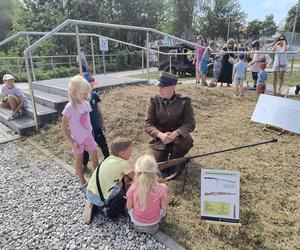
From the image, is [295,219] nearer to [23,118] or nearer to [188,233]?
[188,233]

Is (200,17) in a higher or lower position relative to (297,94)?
higher

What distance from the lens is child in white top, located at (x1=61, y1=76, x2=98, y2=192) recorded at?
3055mm

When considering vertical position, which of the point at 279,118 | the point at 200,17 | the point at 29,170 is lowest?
the point at 29,170

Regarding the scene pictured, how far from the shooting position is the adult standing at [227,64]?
8602 mm

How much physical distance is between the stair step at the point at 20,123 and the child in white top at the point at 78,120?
245 centimetres

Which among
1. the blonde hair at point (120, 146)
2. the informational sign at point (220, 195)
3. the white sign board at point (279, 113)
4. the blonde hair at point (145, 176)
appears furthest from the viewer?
the white sign board at point (279, 113)

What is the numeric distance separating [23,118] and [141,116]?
2573 millimetres

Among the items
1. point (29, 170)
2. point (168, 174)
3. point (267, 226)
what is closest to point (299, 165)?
point (267, 226)

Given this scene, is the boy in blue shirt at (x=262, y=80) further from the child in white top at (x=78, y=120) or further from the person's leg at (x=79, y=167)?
the person's leg at (x=79, y=167)

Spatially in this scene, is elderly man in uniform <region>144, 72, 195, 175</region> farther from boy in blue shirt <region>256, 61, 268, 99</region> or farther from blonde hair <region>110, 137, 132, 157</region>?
boy in blue shirt <region>256, 61, 268, 99</region>

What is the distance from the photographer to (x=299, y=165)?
12.4ft

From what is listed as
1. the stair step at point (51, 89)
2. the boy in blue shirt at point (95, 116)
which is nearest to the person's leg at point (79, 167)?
the boy in blue shirt at point (95, 116)

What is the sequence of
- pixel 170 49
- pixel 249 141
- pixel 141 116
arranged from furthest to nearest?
pixel 170 49, pixel 141 116, pixel 249 141

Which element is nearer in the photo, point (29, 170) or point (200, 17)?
point (29, 170)
